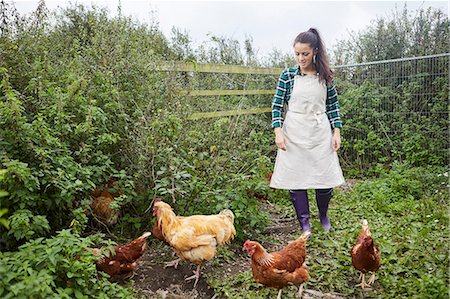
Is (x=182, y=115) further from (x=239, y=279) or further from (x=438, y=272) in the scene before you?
(x=438, y=272)

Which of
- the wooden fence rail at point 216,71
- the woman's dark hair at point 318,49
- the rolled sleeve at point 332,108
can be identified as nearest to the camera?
the woman's dark hair at point 318,49

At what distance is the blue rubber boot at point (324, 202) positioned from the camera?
3986 millimetres

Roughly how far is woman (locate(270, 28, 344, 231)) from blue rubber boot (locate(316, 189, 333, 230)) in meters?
0.09

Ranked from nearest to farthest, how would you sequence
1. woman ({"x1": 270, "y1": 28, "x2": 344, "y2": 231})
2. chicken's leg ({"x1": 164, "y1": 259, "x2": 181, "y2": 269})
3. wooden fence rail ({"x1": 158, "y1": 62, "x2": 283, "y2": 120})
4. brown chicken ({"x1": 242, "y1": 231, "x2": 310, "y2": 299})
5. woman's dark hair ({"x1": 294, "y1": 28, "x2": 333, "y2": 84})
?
brown chicken ({"x1": 242, "y1": 231, "x2": 310, "y2": 299}) → chicken's leg ({"x1": 164, "y1": 259, "x2": 181, "y2": 269}) → woman's dark hair ({"x1": 294, "y1": 28, "x2": 333, "y2": 84}) → woman ({"x1": 270, "y1": 28, "x2": 344, "y2": 231}) → wooden fence rail ({"x1": 158, "y1": 62, "x2": 283, "y2": 120})

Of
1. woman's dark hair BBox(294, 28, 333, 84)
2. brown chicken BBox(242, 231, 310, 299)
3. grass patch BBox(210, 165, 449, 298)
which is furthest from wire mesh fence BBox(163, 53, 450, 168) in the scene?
brown chicken BBox(242, 231, 310, 299)

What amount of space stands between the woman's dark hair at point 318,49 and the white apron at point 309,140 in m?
0.08

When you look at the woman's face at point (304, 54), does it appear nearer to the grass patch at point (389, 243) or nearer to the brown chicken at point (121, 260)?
the grass patch at point (389, 243)

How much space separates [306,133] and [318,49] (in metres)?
0.75

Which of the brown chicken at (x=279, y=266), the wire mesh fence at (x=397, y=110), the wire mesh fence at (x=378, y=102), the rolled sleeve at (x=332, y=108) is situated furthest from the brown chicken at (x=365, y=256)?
the wire mesh fence at (x=397, y=110)

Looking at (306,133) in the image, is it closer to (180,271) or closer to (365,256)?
(365,256)

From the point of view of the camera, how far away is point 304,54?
12.1 ft

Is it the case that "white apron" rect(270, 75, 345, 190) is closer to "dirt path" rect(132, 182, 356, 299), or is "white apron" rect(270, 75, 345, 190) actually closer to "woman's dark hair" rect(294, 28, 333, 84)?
"woman's dark hair" rect(294, 28, 333, 84)

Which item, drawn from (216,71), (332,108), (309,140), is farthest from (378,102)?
(309,140)

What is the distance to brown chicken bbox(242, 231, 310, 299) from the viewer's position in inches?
109
